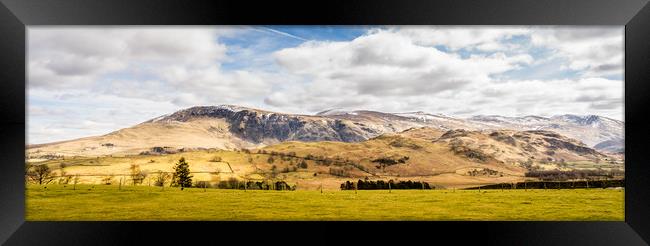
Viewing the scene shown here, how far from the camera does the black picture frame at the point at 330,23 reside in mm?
6016

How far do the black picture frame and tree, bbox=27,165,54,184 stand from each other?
2254 centimetres

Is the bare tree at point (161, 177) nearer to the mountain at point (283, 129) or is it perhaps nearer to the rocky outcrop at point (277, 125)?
the mountain at point (283, 129)

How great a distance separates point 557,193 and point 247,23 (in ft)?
47.9

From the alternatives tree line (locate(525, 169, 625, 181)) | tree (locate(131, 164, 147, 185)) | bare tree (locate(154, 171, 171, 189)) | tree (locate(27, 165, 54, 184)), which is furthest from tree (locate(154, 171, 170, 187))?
tree line (locate(525, 169, 625, 181))

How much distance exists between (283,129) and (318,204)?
49.2 meters

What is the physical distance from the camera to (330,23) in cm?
638

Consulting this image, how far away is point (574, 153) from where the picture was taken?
168 ft

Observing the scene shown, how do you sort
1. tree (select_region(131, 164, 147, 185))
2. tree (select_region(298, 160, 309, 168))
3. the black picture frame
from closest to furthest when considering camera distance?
the black picture frame < tree (select_region(131, 164, 147, 185)) < tree (select_region(298, 160, 309, 168))

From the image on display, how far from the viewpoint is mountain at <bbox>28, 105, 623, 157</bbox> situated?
48.4 m

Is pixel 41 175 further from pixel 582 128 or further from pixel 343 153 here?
pixel 582 128

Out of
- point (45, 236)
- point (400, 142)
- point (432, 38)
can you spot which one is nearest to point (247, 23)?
point (45, 236)

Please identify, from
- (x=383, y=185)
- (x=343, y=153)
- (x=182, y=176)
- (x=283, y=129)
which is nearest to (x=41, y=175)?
(x=182, y=176)

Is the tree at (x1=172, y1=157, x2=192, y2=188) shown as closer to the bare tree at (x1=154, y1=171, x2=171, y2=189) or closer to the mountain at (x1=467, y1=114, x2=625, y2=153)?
the bare tree at (x1=154, y1=171, x2=171, y2=189)

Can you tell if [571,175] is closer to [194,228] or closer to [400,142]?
[400,142]
